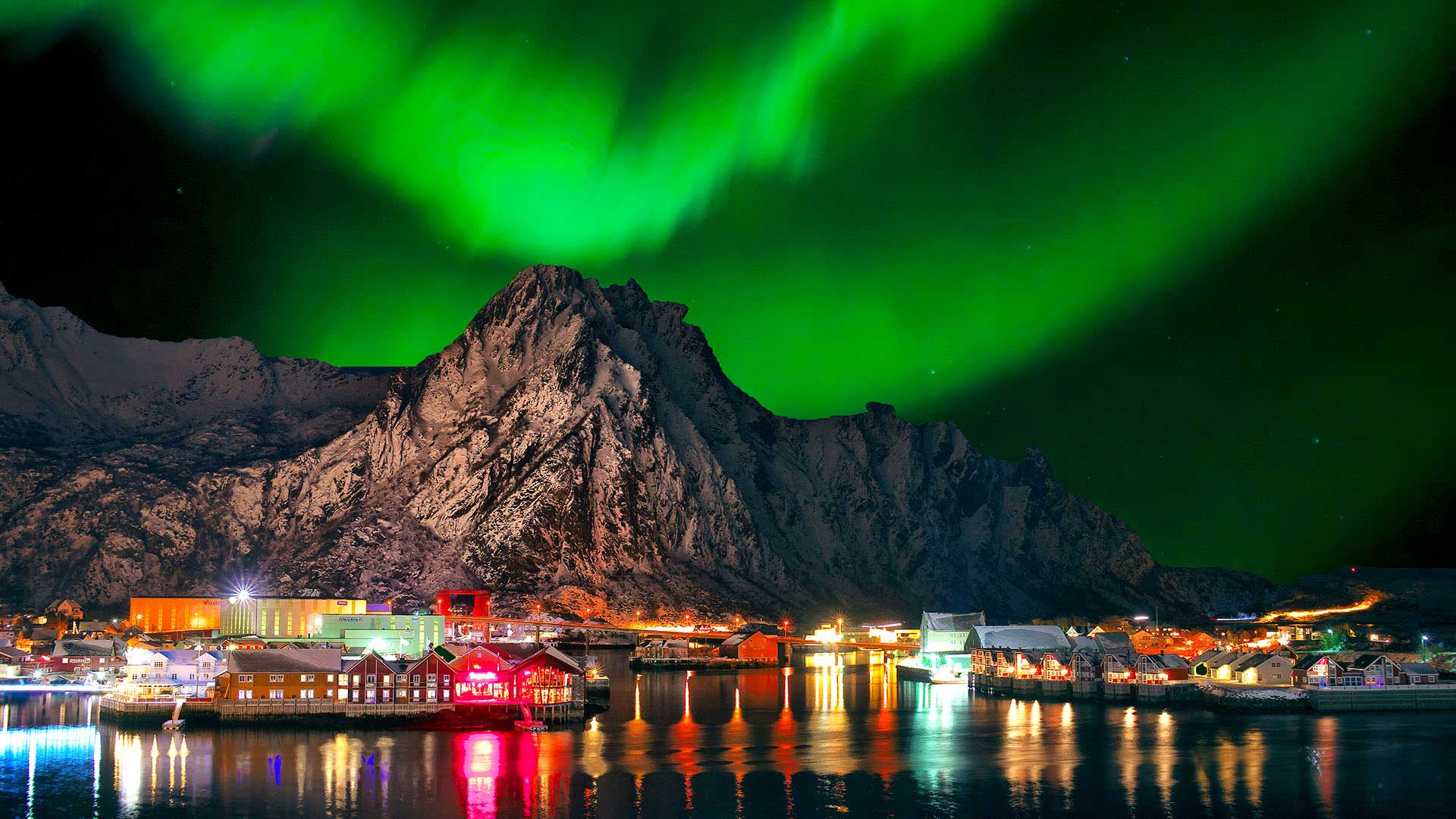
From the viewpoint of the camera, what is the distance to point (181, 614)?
193750 millimetres

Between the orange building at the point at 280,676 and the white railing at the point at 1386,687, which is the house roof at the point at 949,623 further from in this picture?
the orange building at the point at 280,676

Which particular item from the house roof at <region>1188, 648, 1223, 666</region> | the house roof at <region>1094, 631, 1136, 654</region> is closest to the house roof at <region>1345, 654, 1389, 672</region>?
the house roof at <region>1188, 648, 1223, 666</region>

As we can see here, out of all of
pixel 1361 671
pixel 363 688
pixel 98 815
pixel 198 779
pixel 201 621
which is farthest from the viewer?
pixel 201 621

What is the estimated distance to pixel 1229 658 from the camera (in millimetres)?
143375

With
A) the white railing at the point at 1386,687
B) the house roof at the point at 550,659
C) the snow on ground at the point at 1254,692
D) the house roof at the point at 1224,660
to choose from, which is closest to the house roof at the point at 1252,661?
the house roof at the point at 1224,660

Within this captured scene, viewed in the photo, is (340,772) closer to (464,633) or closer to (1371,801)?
(1371,801)

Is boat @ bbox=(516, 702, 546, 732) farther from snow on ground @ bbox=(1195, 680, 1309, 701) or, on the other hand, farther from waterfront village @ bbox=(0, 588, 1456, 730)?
snow on ground @ bbox=(1195, 680, 1309, 701)

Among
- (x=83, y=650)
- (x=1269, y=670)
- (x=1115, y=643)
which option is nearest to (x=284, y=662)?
(x=83, y=650)

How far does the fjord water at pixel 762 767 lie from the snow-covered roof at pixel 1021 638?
120ft

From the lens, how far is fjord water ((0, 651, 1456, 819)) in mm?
71438

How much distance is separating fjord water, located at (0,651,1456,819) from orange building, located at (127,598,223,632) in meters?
71.1

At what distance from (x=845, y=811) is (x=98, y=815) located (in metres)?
39.0

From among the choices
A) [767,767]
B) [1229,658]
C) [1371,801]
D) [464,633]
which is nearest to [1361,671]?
[1229,658]

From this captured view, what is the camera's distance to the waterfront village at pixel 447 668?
354ft
